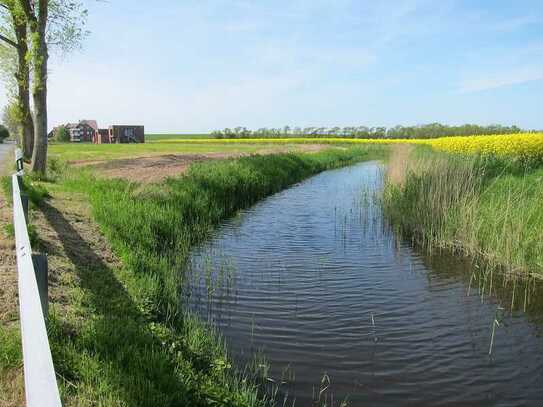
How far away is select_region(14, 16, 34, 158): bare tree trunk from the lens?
54.1ft

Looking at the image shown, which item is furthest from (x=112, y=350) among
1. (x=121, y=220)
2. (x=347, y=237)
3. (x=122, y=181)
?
(x=122, y=181)

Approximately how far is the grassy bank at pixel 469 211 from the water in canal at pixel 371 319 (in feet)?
1.70

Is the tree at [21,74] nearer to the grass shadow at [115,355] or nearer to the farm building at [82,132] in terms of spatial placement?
the grass shadow at [115,355]

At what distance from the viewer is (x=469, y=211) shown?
9781 mm

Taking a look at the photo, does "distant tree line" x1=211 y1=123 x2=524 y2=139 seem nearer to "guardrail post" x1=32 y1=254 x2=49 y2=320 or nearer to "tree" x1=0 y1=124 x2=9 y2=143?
"tree" x1=0 y1=124 x2=9 y2=143

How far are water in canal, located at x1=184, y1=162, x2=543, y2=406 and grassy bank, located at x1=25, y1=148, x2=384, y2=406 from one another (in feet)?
2.07

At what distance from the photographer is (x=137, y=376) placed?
153 inches

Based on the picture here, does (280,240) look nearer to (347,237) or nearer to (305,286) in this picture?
(347,237)

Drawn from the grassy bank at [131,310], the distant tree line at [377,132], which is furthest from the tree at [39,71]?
the distant tree line at [377,132]

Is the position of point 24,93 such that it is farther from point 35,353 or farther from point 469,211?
point 35,353

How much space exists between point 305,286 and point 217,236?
3.98 meters

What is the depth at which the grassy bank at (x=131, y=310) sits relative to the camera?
387 cm

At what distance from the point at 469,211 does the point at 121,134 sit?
331 ft

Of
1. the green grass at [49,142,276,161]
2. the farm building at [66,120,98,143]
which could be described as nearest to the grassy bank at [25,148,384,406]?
the green grass at [49,142,276,161]
